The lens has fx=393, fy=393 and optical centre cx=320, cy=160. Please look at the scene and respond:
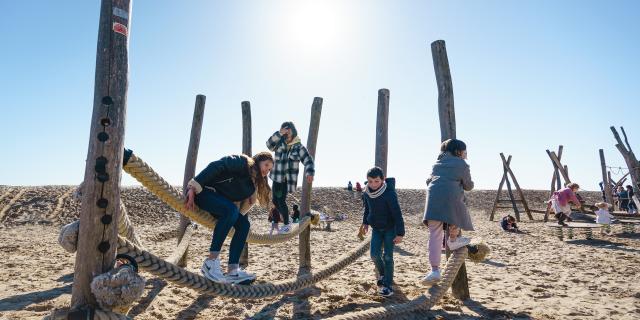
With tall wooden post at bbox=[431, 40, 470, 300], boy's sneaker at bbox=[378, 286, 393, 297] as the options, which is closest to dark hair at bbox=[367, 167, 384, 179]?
tall wooden post at bbox=[431, 40, 470, 300]

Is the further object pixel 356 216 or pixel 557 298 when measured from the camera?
pixel 356 216

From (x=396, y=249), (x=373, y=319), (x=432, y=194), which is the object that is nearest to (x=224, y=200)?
(x=373, y=319)

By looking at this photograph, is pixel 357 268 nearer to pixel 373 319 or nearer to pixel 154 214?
pixel 373 319

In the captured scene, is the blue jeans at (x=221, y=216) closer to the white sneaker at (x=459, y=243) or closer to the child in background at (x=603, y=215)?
the white sneaker at (x=459, y=243)

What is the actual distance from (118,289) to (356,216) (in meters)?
16.3

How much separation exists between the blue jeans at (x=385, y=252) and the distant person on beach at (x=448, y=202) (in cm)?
48

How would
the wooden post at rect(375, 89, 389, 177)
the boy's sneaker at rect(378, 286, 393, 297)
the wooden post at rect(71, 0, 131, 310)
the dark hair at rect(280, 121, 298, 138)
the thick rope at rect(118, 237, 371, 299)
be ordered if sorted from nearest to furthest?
1. the wooden post at rect(71, 0, 131, 310)
2. the thick rope at rect(118, 237, 371, 299)
3. the boy's sneaker at rect(378, 286, 393, 297)
4. the wooden post at rect(375, 89, 389, 177)
5. the dark hair at rect(280, 121, 298, 138)

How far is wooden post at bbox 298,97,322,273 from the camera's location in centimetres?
641

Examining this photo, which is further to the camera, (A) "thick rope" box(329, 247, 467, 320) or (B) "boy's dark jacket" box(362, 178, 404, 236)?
(B) "boy's dark jacket" box(362, 178, 404, 236)

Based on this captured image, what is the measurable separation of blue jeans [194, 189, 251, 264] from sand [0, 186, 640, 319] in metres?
0.84

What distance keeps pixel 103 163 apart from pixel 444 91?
159 inches

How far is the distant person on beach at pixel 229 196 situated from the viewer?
3467 mm

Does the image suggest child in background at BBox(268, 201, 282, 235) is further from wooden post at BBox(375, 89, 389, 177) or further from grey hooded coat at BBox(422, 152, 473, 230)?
grey hooded coat at BBox(422, 152, 473, 230)

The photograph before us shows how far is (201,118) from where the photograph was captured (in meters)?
6.22
